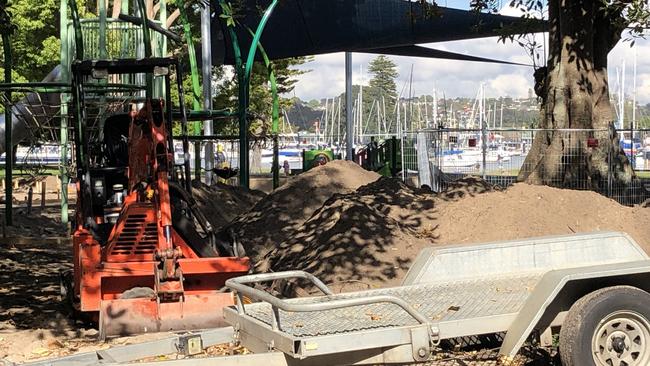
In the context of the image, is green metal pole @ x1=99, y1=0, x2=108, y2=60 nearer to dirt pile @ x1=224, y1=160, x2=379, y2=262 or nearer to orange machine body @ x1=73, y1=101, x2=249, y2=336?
dirt pile @ x1=224, y1=160, x2=379, y2=262

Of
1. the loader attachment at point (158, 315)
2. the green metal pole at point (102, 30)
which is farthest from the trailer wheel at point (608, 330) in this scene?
the green metal pole at point (102, 30)

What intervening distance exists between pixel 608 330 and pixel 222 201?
1550 centimetres

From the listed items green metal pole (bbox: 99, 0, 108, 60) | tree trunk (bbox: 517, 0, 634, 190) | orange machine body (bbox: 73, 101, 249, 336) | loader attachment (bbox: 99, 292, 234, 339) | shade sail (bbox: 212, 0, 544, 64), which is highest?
shade sail (bbox: 212, 0, 544, 64)

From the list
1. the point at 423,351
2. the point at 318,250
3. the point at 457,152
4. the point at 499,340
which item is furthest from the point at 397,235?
the point at 457,152

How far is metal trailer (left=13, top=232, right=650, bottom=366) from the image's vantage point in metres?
5.46

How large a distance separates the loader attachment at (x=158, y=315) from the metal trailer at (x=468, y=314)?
8.31 feet

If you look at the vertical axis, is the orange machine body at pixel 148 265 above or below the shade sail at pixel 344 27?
below

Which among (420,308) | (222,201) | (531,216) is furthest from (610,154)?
(420,308)

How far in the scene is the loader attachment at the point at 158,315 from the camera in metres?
8.87

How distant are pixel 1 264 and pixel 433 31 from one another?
56.5 feet

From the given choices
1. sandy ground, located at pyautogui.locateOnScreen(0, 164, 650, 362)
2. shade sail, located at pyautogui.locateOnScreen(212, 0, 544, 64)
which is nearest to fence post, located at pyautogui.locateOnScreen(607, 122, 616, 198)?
sandy ground, located at pyautogui.locateOnScreen(0, 164, 650, 362)

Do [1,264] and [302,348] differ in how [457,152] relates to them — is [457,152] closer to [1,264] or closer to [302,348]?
[1,264]

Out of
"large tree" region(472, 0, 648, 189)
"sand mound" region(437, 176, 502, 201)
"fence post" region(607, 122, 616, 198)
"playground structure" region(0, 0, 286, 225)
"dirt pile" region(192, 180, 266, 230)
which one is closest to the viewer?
"sand mound" region(437, 176, 502, 201)

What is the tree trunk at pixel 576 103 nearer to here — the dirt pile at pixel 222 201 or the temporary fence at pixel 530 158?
the temporary fence at pixel 530 158
